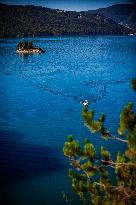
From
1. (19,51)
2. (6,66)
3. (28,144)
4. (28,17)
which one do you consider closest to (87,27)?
(28,17)

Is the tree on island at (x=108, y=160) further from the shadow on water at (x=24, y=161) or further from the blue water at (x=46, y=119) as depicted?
the shadow on water at (x=24, y=161)

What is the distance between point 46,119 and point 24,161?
6968 millimetres

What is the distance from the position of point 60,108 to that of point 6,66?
26.9 m

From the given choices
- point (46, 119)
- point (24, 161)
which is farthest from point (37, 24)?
point (24, 161)

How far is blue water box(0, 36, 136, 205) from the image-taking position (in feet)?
46.0

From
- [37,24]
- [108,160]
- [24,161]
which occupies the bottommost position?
[24,161]

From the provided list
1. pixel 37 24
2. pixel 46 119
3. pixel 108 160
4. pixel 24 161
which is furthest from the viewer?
pixel 37 24

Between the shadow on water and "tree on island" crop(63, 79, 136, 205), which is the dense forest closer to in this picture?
the shadow on water

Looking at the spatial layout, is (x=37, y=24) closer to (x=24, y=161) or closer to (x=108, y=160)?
(x=24, y=161)

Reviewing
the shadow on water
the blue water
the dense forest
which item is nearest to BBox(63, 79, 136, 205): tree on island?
the blue water

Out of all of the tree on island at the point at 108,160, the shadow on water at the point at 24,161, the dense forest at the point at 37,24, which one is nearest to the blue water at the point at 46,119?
the shadow on water at the point at 24,161

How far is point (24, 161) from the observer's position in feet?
52.6

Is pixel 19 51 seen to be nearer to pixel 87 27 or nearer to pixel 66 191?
pixel 66 191

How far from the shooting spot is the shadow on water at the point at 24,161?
14898 millimetres
